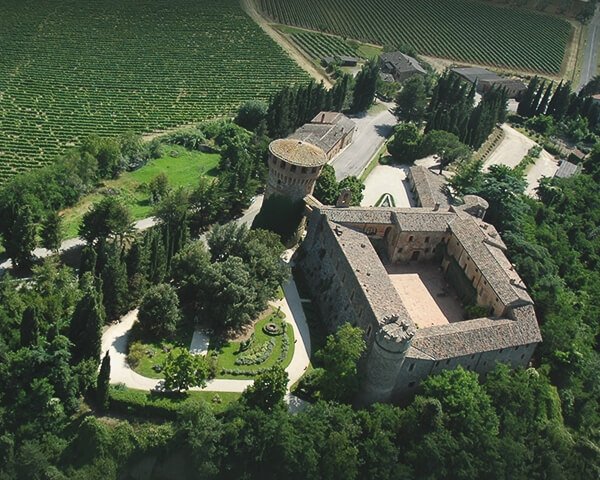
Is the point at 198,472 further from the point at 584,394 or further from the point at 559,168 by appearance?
the point at 559,168

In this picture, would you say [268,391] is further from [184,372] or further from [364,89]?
[364,89]

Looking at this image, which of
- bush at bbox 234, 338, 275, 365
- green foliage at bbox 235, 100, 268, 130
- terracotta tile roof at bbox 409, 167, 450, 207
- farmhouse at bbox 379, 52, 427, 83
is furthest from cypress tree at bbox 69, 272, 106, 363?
farmhouse at bbox 379, 52, 427, 83

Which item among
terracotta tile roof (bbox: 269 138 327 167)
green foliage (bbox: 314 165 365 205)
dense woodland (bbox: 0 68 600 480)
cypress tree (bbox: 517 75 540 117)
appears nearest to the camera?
dense woodland (bbox: 0 68 600 480)

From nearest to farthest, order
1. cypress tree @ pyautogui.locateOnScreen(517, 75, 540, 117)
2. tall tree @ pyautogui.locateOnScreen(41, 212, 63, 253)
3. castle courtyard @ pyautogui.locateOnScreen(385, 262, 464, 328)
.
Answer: castle courtyard @ pyautogui.locateOnScreen(385, 262, 464, 328) → tall tree @ pyautogui.locateOnScreen(41, 212, 63, 253) → cypress tree @ pyautogui.locateOnScreen(517, 75, 540, 117)

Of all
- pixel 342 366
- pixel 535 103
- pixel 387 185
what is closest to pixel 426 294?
pixel 342 366

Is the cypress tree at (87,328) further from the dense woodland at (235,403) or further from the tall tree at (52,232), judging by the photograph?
the tall tree at (52,232)

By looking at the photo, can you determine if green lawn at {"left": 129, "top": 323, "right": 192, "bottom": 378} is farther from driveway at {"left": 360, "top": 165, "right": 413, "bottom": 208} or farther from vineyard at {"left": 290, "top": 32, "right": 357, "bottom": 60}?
vineyard at {"left": 290, "top": 32, "right": 357, "bottom": 60}

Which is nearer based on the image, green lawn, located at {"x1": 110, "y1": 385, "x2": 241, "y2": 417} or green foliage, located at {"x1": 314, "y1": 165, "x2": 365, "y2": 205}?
green lawn, located at {"x1": 110, "y1": 385, "x2": 241, "y2": 417}

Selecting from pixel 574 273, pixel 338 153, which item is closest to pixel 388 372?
pixel 574 273
